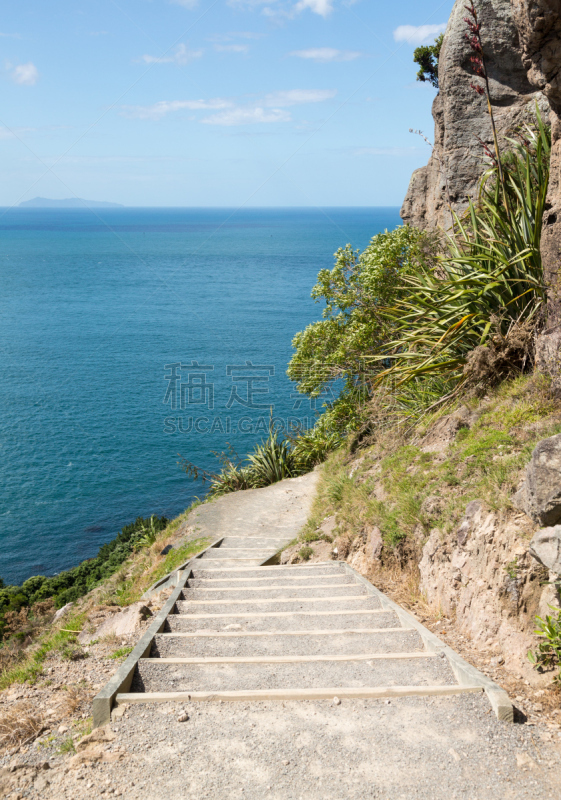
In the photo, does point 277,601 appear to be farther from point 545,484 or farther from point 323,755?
point 545,484

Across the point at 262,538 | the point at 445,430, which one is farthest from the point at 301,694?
the point at 262,538

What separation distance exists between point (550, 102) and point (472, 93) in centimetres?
732

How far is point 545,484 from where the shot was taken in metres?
4.35

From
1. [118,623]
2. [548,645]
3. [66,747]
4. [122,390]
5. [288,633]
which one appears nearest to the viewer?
[66,747]

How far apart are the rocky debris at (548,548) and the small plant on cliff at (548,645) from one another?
30cm

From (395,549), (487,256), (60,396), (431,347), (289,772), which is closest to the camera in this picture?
(289,772)

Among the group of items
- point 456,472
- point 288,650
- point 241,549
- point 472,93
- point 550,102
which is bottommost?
point 241,549

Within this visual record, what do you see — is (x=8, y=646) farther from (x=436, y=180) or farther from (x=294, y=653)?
(x=436, y=180)

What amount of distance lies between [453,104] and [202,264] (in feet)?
316

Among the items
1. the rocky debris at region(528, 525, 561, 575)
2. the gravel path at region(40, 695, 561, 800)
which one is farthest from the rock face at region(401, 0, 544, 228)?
the gravel path at region(40, 695, 561, 800)

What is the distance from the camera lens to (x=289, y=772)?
347 centimetres

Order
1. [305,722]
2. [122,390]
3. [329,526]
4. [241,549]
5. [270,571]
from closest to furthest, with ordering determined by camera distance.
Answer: [305,722]
[270,571]
[329,526]
[241,549]
[122,390]

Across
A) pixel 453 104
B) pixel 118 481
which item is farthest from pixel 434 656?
pixel 118 481

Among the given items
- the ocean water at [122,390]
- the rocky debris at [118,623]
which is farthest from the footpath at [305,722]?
the ocean water at [122,390]
